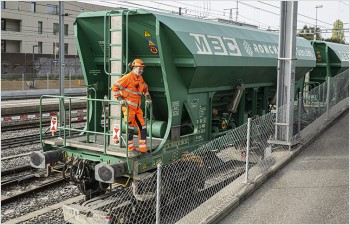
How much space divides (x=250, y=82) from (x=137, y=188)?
5254mm

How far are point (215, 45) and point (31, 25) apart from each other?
43223 mm

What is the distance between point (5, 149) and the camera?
12992 mm

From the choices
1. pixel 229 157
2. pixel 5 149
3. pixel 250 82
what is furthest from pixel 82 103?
pixel 229 157

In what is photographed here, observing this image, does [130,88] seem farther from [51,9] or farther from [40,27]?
[51,9]

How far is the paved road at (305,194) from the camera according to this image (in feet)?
21.3

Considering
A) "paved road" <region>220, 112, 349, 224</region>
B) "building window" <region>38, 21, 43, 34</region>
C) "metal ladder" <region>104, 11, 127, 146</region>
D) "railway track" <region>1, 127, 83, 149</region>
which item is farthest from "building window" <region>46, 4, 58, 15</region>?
"paved road" <region>220, 112, 349, 224</region>

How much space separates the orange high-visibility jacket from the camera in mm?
7578

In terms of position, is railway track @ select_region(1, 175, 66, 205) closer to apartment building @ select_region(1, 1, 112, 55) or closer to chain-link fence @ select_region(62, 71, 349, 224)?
chain-link fence @ select_region(62, 71, 349, 224)

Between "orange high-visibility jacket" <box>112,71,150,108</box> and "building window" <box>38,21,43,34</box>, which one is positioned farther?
"building window" <box>38,21,43,34</box>

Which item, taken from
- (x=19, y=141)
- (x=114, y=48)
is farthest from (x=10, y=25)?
(x=114, y=48)

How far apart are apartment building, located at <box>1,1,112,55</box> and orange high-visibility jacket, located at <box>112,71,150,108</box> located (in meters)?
40.3

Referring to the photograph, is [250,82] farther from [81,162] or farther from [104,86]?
[81,162]

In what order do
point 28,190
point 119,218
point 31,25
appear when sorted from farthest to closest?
point 31,25 → point 28,190 → point 119,218

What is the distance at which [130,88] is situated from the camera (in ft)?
25.1
